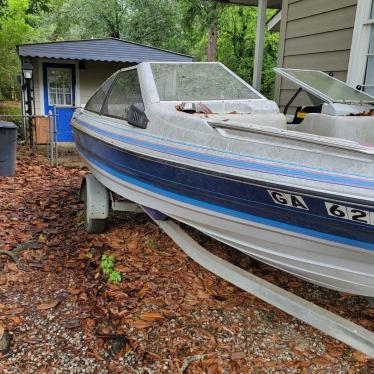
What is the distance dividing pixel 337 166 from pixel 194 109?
56.5 inches

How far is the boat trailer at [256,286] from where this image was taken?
8.66 ft

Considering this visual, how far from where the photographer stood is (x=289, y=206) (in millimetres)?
2551

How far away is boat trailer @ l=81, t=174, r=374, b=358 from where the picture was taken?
2.64m

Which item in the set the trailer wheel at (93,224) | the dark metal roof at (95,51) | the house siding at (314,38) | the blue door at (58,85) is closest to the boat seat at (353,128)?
the house siding at (314,38)

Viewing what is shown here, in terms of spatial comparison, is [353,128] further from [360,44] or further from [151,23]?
[151,23]

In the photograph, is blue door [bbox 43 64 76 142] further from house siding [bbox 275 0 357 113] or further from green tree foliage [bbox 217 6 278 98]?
green tree foliage [bbox 217 6 278 98]

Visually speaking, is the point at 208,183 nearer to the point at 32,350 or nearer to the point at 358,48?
the point at 32,350

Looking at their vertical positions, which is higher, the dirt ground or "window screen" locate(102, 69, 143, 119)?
"window screen" locate(102, 69, 143, 119)

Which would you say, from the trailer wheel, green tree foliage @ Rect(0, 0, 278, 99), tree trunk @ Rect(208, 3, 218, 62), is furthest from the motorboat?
tree trunk @ Rect(208, 3, 218, 62)

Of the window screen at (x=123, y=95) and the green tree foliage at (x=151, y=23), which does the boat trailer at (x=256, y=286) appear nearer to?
the window screen at (x=123, y=95)

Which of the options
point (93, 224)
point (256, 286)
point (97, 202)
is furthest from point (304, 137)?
point (93, 224)

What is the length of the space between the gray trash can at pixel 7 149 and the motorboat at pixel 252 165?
4044mm

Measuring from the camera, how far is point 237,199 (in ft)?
9.23

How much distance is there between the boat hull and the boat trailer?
7.5 inches
